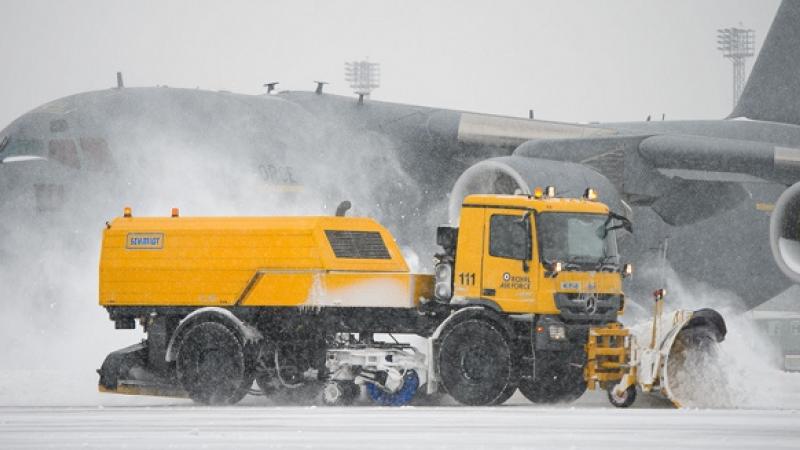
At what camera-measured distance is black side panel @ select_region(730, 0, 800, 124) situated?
1017 inches

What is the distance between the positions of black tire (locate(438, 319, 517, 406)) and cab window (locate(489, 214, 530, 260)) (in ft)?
2.51

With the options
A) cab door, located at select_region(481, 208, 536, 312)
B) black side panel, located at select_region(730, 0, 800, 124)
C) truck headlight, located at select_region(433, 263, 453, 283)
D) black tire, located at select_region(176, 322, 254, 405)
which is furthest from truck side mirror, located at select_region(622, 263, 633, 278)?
black side panel, located at select_region(730, 0, 800, 124)

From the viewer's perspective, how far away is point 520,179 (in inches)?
816

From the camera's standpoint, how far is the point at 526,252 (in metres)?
15.4

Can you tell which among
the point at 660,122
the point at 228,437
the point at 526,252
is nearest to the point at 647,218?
the point at 660,122

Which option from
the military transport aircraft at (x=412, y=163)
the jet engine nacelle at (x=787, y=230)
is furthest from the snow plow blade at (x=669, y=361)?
the jet engine nacelle at (x=787, y=230)

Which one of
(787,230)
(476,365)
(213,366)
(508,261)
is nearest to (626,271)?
(508,261)

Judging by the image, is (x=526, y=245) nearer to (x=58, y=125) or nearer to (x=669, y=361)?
(x=669, y=361)

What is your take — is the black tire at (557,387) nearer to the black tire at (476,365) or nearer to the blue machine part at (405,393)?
the black tire at (476,365)

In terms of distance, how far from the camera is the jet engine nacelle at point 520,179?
68.4 feet

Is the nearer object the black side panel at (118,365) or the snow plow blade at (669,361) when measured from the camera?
the snow plow blade at (669,361)

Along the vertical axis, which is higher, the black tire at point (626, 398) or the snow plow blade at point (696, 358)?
the snow plow blade at point (696, 358)

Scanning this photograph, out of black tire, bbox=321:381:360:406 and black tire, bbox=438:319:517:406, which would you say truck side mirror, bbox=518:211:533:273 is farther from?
black tire, bbox=321:381:360:406

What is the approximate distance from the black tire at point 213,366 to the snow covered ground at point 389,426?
0.24 metres
